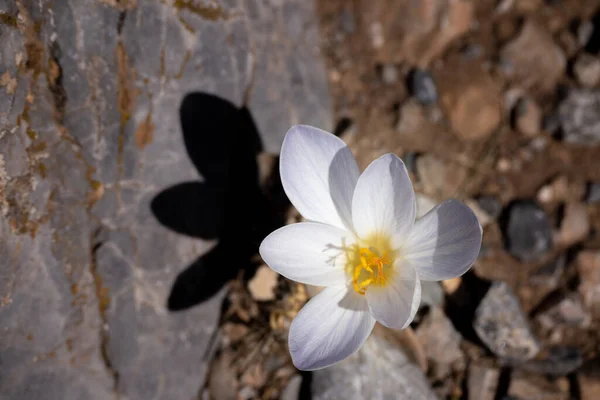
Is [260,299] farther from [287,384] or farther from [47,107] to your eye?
[47,107]

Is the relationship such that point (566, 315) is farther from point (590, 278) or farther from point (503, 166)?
point (503, 166)

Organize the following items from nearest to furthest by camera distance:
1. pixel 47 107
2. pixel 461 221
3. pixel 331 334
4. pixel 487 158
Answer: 1. pixel 461 221
2. pixel 331 334
3. pixel 47 107
4. pixel 487 158

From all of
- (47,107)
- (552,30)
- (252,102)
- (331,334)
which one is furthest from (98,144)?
(552,30)

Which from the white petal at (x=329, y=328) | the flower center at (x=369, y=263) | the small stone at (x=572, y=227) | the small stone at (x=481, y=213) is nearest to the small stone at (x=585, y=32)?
the small stone at (x=572, y=227)

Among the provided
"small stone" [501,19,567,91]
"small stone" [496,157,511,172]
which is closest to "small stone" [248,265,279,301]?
"small stone" [496,157,511,172]

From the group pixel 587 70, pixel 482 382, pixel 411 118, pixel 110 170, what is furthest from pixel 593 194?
pixel 110 170

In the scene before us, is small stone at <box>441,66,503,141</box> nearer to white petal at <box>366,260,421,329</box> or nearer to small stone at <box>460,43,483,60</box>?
small stone at <box>460,43,483,60</box>

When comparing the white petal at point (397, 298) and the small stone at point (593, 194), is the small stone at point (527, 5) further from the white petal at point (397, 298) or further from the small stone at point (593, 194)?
the white petal at point (397, 298)
